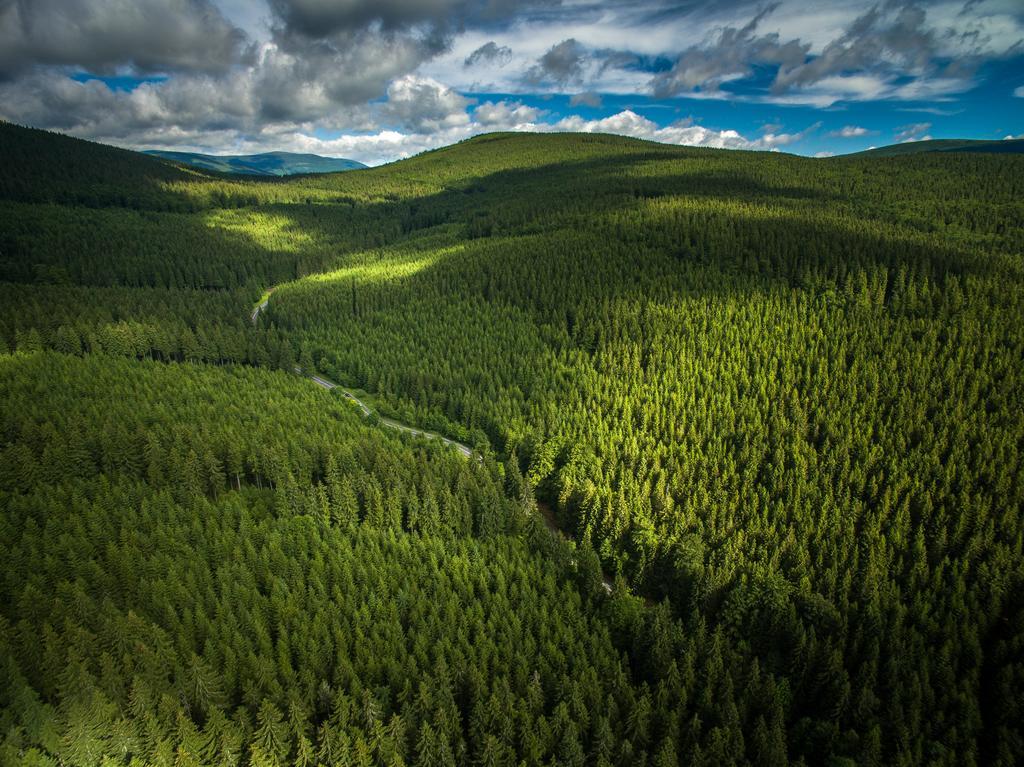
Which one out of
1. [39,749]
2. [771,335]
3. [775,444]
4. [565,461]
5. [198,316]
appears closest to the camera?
[39,749]

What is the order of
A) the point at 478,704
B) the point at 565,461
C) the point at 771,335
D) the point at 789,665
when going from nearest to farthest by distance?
the point at 478,704 → the point at 789,665 → the point at 565,461 → the point at 771,335

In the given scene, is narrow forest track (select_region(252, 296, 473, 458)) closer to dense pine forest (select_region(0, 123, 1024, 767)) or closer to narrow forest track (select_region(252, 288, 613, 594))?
narrow forest track (select_region(252, 288, 613, 594))

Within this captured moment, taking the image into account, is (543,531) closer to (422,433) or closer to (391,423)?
(422,433)

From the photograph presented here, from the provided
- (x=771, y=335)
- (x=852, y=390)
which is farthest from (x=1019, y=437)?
(x=771, y=335)

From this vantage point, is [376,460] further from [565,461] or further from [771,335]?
[771,335]

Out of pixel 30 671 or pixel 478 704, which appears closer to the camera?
pixel 30 671

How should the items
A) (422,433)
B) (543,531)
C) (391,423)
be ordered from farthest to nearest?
(391,423) → (422,433) → (543,531)

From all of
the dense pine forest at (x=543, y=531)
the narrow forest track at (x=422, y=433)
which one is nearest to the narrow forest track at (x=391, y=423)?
the narrow forest track at (x=422, y=433)

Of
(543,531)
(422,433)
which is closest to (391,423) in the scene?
(422,433)
